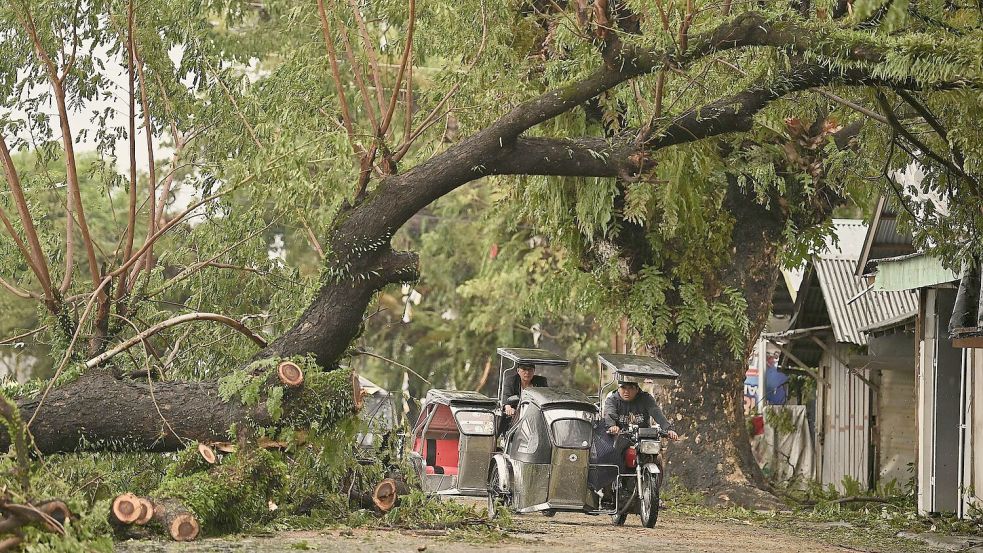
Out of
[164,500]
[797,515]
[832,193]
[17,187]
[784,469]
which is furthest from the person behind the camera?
[784,469]

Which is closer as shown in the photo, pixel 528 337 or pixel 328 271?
pixel 328 271

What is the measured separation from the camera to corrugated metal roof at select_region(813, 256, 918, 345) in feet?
69.2

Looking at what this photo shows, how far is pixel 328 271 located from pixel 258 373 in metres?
1.44

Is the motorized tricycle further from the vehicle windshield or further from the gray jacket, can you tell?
the gray jacket

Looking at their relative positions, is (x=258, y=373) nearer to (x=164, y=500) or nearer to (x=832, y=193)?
(x=164, y=500)

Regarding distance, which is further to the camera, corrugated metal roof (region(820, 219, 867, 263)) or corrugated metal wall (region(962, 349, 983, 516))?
corrugated metal roof (region(820, 219, 867, 263))

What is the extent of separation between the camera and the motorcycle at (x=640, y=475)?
12656 millimetres

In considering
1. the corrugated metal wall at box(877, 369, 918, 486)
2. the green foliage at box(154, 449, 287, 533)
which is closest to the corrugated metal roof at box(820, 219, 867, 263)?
the corrugated metal wall at box(877, 369, 918, 486)

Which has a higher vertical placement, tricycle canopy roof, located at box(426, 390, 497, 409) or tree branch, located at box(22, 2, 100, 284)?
tree branch, located at box(22, 2, 100, 284)

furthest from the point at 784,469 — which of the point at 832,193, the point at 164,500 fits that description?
the point at 164,500

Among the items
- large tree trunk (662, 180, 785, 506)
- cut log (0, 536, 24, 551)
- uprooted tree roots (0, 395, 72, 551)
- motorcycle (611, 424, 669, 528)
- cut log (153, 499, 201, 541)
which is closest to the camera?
cut log (0, 536, 24, 551)

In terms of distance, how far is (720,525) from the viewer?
1523cm

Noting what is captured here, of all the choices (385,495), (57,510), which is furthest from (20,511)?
(385,495)

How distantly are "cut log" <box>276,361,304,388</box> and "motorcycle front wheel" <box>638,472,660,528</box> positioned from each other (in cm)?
361
